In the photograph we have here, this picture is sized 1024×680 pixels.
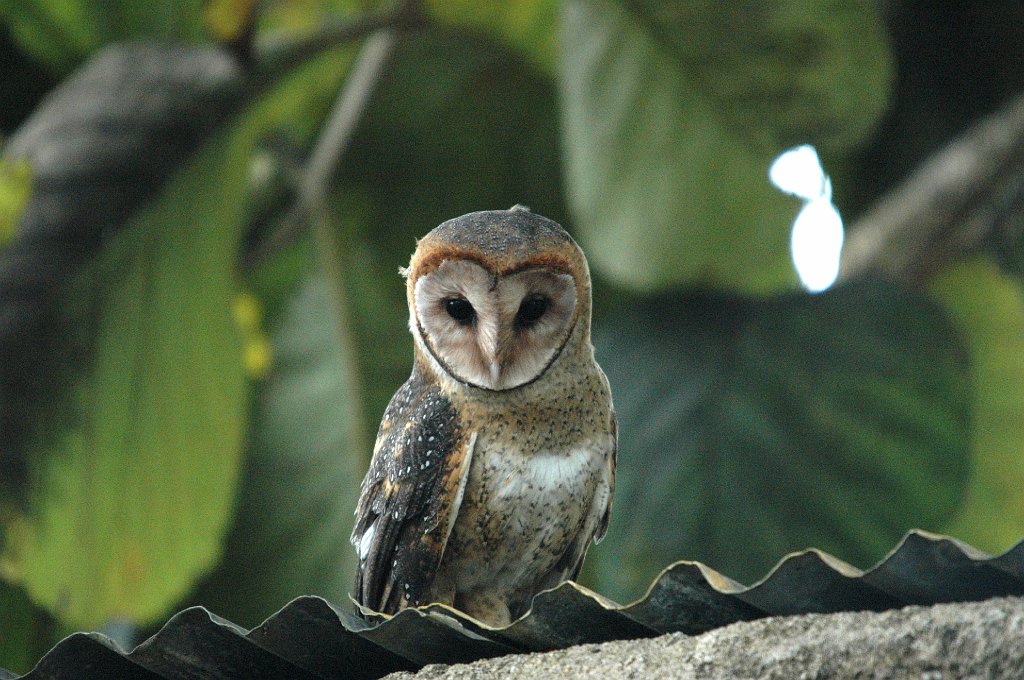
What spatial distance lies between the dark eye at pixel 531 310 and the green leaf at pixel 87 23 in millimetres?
2716

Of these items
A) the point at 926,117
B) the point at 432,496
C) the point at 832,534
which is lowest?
the point at 832,534

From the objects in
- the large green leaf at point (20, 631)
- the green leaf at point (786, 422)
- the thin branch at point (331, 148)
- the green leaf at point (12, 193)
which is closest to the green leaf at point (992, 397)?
the green leaf at point (786, 422)

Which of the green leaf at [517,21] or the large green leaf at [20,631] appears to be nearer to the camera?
the large green leaf at [20,631]

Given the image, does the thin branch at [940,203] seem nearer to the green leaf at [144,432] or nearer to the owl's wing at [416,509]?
the green leaf at [144,432]

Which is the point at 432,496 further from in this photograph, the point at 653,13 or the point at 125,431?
the point at 653,13

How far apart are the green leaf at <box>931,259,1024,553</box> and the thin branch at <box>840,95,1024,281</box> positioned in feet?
1.16

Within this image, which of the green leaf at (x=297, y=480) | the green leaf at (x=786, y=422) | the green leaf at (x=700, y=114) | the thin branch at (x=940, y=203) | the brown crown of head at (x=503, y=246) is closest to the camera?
the brown crown of head at (x=503, y=246)

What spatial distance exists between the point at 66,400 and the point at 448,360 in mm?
2186

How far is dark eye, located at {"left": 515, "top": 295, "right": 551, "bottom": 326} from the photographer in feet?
6.32

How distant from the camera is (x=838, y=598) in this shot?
4.74ft

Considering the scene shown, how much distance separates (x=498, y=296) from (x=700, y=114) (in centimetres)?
243

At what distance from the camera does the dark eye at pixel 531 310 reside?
193cm

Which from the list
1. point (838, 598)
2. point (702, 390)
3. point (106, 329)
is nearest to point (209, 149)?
point (106, 329)

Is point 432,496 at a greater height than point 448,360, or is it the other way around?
point 448,360
